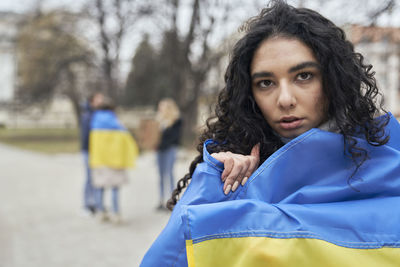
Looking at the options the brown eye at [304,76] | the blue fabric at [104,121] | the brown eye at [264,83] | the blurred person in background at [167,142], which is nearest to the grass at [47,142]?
the blurred person in background at [167,142]

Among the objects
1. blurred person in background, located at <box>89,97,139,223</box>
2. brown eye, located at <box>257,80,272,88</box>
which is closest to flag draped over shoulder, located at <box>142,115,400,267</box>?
brown eye, located at <box>257,80,272,88</box>

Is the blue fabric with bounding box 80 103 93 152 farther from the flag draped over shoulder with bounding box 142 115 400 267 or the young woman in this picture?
the flag draped over shoulder with bounding box 142 115 400 267

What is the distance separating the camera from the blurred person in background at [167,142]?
23.5ft

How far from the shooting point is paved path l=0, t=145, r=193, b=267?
471cm

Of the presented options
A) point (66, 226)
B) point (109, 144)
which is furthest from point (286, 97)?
point (66, 226)

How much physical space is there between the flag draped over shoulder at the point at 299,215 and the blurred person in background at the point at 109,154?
5.30 meters

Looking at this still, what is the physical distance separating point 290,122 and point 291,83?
12 cm

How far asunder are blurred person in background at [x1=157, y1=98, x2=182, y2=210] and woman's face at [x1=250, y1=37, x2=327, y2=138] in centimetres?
588

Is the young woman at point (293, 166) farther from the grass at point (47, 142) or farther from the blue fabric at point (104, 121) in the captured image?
the grass at point (47, 142)

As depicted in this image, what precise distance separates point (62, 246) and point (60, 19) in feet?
53.1

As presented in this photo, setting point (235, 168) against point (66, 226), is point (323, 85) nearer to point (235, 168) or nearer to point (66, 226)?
point (235, 168)

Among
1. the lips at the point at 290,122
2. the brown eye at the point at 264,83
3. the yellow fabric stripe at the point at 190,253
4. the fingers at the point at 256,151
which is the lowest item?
the yellow fabric stripe at the point at 190,253

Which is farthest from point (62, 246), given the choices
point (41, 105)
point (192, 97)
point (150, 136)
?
point (41, 105)

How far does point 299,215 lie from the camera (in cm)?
100
